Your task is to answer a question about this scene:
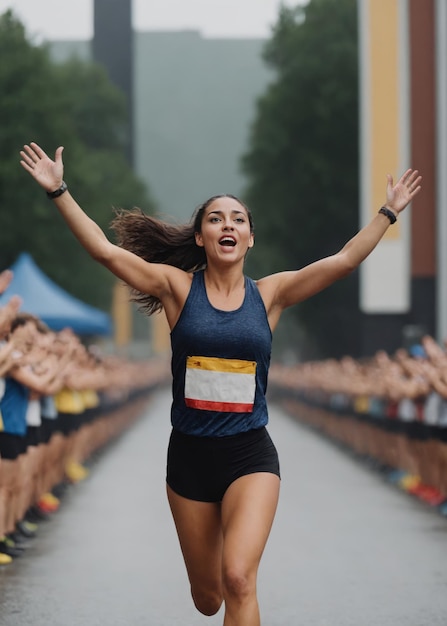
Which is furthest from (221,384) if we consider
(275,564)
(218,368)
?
(275,564)

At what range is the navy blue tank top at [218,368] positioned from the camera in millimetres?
5953

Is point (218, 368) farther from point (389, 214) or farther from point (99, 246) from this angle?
point (389, 214)

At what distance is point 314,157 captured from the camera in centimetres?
5041

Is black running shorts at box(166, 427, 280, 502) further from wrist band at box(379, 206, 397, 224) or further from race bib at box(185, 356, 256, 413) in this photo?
wrist band at box(379, 206, 397, 224)

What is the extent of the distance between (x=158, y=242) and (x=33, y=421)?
663 centimetres

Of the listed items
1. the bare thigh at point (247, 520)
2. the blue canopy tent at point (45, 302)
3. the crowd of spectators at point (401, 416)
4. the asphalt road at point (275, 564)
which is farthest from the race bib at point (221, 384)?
the blue canopy tent at point (45, 302)

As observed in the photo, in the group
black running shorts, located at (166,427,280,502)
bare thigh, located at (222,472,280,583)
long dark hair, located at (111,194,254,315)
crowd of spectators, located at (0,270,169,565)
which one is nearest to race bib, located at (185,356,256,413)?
black running shorts, located at (166,427,280,502)

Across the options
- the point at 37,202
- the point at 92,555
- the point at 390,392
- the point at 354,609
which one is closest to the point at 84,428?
the point at 390,392

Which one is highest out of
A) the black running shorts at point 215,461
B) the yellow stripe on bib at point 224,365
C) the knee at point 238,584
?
the yellow stripe on bib at point 224,365

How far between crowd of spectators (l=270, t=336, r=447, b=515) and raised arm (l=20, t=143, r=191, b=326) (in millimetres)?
6895

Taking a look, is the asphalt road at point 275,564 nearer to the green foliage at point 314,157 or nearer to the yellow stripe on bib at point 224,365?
the yellow stripe on bib at point 224,365

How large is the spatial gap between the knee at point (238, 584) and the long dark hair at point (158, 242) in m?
1.33

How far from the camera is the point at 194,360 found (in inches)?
236

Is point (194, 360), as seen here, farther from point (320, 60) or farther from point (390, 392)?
point (320, 60)
